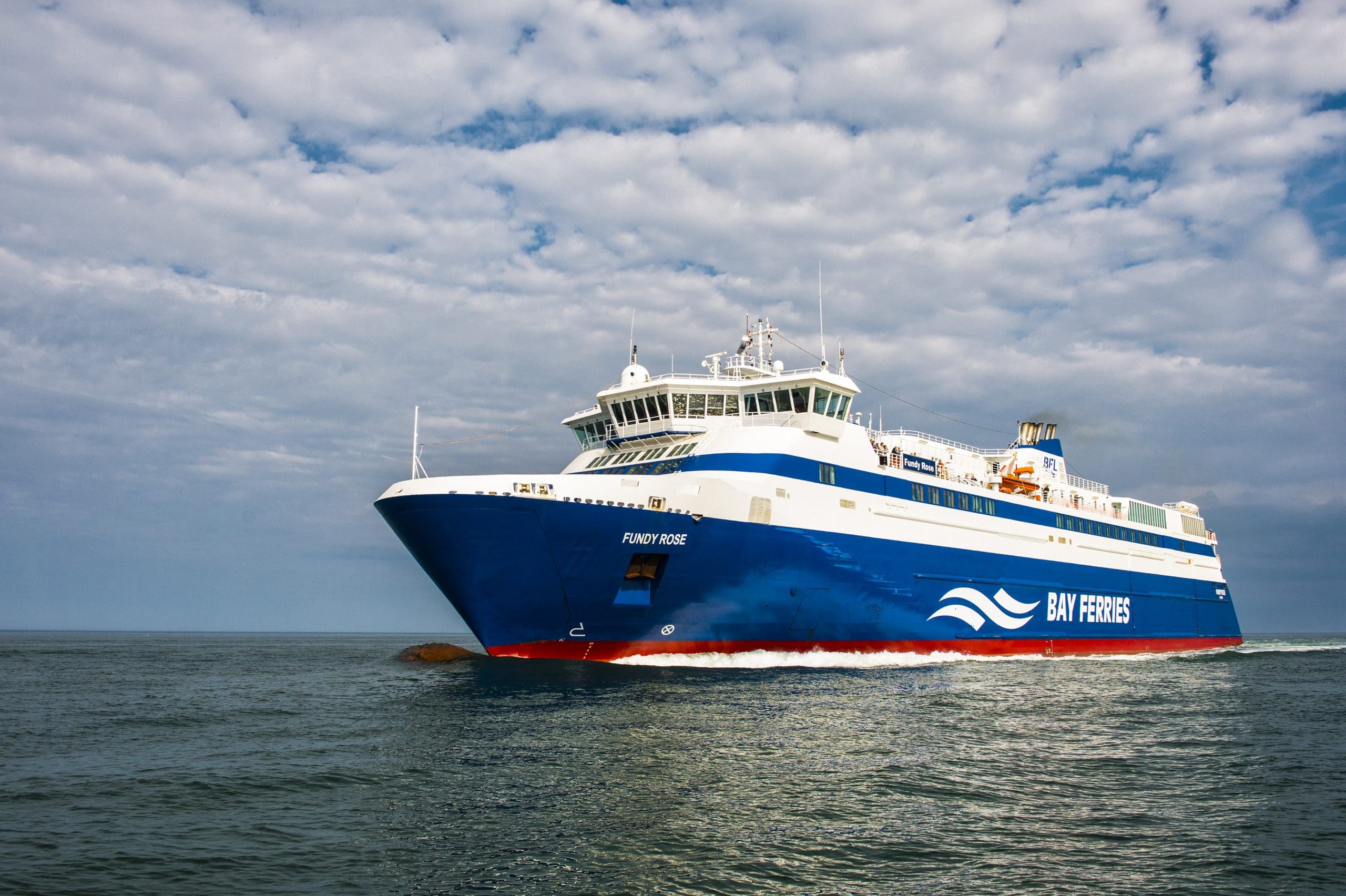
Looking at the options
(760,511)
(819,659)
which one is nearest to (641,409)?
(760,511)

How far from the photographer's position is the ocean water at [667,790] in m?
9.52

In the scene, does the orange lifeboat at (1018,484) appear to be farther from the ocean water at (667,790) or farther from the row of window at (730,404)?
the ocean water at (667,790)

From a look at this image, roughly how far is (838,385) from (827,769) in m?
19.8

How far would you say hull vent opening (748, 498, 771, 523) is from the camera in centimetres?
2802

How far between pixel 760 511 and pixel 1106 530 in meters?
28.2

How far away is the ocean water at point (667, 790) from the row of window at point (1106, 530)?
17.8 m

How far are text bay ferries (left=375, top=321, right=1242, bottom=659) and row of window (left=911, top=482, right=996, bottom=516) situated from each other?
0.37 feet

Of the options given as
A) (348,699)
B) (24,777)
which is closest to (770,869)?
(24,777)

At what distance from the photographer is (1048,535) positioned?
41.9 m

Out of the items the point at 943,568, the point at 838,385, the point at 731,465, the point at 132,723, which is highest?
the point at 838,385

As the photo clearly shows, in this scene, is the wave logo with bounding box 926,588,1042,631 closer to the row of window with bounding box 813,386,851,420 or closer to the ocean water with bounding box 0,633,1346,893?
the row of window with bounding box 813,386,851,420

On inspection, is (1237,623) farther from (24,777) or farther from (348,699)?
(24,777)

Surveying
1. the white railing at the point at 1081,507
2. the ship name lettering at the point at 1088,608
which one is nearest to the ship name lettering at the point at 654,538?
the ship name lettering at the point at 1088,608

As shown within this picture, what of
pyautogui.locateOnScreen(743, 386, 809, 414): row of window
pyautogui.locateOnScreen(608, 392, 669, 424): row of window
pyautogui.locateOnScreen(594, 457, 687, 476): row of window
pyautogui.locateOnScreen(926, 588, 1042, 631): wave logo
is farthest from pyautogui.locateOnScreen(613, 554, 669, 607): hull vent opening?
pyautogui.locateOnScreen(926, 588, 1042, 631): wave logo
